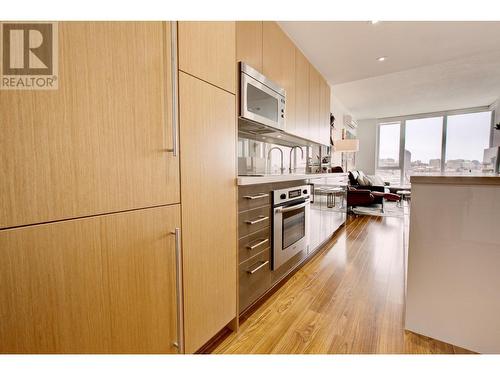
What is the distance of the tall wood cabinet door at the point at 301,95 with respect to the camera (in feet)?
8.17

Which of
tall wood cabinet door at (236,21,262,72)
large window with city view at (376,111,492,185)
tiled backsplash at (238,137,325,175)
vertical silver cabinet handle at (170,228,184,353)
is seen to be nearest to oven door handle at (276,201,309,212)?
tiled backsplash at (238,137,325,175)

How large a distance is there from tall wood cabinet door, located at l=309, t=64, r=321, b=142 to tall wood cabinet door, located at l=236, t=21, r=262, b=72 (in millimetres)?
1303

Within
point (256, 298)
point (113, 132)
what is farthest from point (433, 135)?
point (113, 132)

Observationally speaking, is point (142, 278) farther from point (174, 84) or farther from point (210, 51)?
point (210, 51)

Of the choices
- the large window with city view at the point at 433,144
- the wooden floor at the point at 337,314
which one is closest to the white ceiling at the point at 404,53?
the large window with city view at the point at 433,144

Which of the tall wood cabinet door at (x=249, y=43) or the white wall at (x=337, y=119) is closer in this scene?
the tall wood cabinet door at (x=249, y=43)

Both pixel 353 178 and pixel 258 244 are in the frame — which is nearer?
pixel 258 244

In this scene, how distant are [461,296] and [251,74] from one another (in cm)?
189

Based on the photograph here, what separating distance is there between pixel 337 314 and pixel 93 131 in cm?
185

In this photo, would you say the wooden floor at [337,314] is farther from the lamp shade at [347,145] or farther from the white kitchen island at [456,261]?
the lamp shade at [347,145]

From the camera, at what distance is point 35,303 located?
2.14 ft

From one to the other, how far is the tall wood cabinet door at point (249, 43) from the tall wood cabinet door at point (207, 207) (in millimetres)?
442

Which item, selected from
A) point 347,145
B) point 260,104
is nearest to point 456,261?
point 260,104

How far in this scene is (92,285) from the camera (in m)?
0.76
